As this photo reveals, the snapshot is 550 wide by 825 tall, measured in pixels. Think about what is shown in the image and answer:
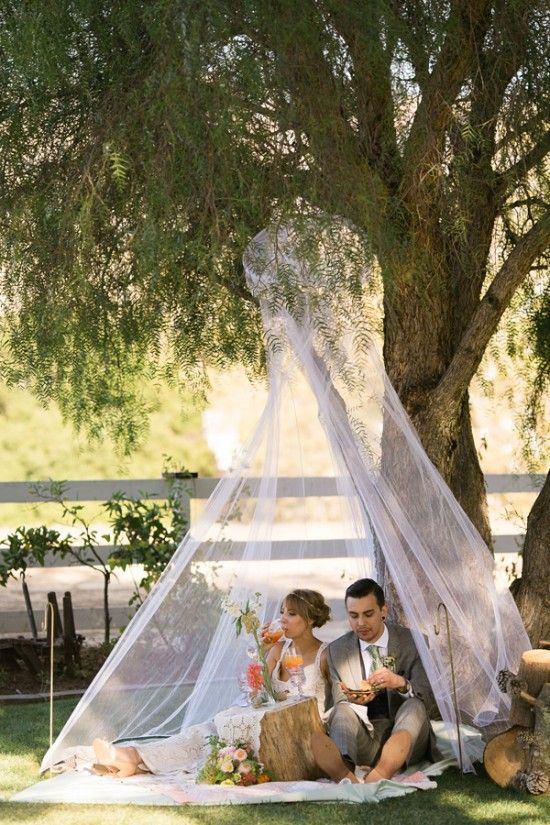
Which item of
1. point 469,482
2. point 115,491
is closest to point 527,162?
point 469,482

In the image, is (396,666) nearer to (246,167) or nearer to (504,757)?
(504,757)

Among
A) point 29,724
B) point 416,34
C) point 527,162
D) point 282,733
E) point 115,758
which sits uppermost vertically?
point 416,34

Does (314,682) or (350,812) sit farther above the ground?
(314,682)

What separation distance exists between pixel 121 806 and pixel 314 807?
1.99ft

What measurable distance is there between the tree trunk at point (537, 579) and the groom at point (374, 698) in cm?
79

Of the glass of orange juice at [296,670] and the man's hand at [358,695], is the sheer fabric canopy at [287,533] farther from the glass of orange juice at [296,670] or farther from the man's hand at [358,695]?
the glass of orange juice at [296,670]

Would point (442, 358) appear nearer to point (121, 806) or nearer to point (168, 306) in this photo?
point (168, 306)

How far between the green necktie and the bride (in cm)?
22

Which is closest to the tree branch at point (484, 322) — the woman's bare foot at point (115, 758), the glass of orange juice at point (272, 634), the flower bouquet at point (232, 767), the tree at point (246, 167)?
the tree at point (246, 167)

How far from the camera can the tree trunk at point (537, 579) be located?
5.23 metres

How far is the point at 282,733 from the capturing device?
4285 mm

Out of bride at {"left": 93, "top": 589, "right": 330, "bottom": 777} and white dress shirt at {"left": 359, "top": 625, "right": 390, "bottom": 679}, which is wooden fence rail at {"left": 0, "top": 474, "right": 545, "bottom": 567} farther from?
white dress shirt at {"left": 359, "top": 625, "right": 390, "bottom": 679}

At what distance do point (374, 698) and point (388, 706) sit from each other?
55 millimetres

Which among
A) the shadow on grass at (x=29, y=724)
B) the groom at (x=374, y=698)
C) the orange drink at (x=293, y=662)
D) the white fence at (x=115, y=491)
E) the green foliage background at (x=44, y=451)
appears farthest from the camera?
the green foliage background at (x=44, y=451)
